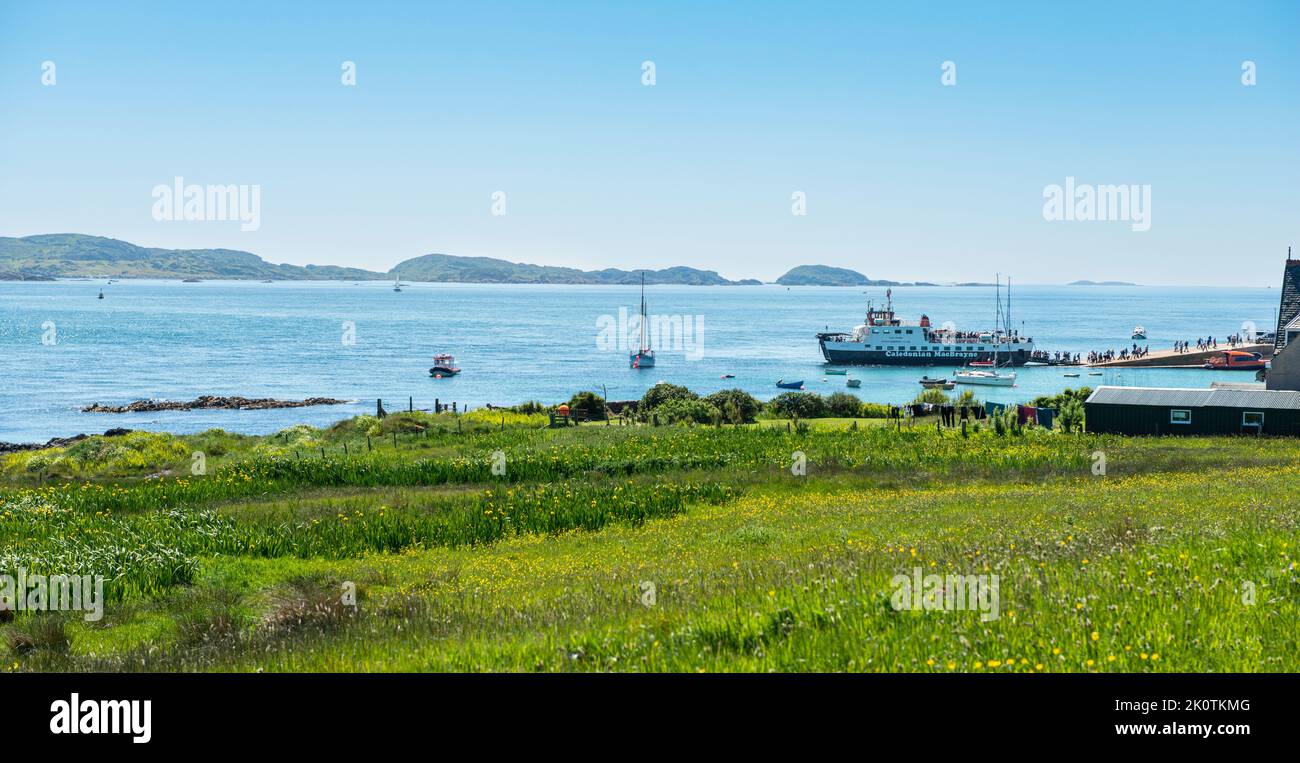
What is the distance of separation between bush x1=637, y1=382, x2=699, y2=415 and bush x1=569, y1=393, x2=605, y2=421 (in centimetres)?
274

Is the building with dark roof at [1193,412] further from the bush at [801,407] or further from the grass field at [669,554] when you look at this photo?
the bush at [801,407]

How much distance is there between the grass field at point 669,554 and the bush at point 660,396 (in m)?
21.1

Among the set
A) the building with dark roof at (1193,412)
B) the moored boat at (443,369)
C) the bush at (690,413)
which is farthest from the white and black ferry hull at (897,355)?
the building with dark roof at (1193,412)

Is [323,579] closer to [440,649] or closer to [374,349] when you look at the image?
[440,649]

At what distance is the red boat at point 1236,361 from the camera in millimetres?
127688

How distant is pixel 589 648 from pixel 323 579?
9.79 meters

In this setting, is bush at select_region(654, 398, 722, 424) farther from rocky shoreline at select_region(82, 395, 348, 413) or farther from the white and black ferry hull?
the white and black ferry hull

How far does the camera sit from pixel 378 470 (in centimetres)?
3412

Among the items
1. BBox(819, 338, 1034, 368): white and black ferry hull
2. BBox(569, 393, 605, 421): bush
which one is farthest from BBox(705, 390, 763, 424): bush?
BBox(819, 338, 1034, 368): white and black ferry hull

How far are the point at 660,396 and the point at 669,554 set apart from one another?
47.2 meters

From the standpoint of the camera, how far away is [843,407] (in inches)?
2539

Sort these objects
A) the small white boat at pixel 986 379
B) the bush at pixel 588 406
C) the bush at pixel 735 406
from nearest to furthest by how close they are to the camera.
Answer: the bush at pixel 735 406 < the bush at pixel 588 406 < the small white boat at pixel 986 379

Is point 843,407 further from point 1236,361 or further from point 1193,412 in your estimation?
point 1236,361
